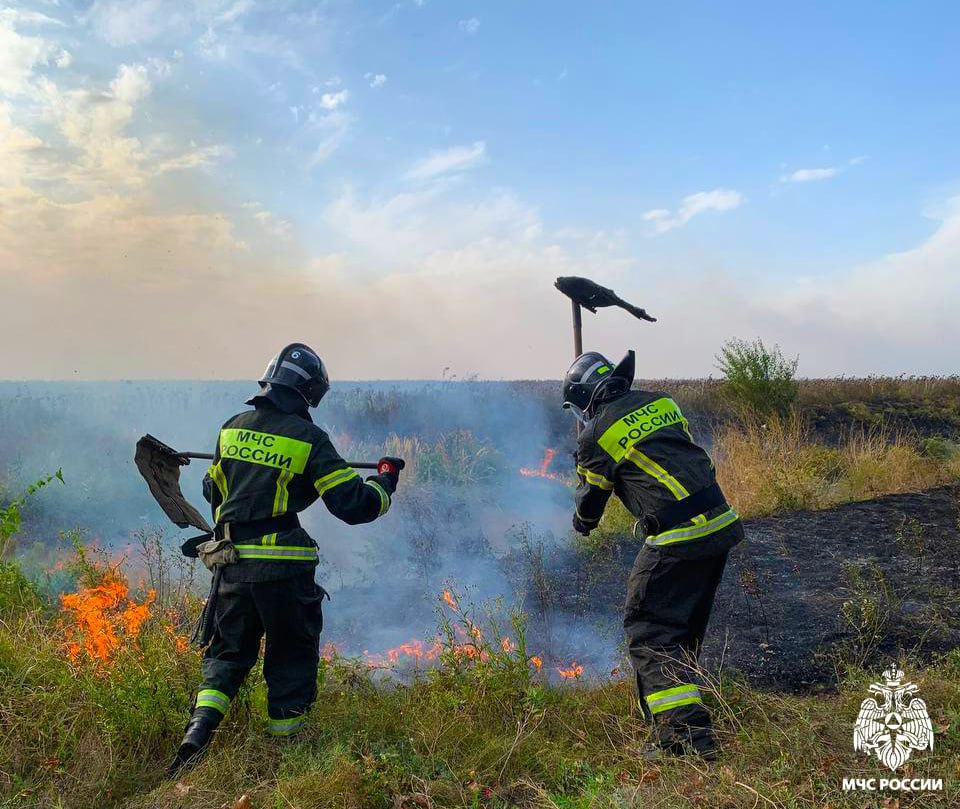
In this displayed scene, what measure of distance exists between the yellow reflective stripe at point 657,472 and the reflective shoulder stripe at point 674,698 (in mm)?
982

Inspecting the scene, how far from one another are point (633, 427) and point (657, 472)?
0.28m

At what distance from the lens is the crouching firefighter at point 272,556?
12.4ft

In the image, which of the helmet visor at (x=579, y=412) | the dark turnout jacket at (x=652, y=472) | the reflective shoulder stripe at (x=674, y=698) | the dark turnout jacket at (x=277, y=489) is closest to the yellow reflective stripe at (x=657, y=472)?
the dark turnout jacket at (x=652, y=472)

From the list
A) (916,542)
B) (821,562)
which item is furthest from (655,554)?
(916,542)

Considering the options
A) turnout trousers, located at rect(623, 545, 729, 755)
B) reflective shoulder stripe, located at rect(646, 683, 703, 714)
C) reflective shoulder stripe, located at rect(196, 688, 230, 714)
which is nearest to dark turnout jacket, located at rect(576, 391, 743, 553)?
turnout trousers, located at rect(623, 545, 729, 755)

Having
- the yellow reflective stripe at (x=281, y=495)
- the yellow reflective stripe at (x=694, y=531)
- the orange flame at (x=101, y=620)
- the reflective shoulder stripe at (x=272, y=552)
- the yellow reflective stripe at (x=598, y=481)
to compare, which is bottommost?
the orange flame at (x=101, y=620)

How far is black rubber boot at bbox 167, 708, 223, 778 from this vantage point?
3604 millimetres

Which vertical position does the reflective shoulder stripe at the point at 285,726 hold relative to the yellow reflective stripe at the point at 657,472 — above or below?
below

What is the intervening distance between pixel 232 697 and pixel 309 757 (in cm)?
55

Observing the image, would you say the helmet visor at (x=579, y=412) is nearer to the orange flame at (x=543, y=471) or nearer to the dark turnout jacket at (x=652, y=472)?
the dark turnout jacket at (x=652, y=472)

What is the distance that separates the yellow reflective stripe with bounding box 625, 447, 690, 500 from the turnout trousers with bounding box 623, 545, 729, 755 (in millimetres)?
339

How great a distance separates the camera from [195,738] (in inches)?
142

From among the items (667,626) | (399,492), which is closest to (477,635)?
(667,626)

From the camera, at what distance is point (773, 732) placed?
141 inches
